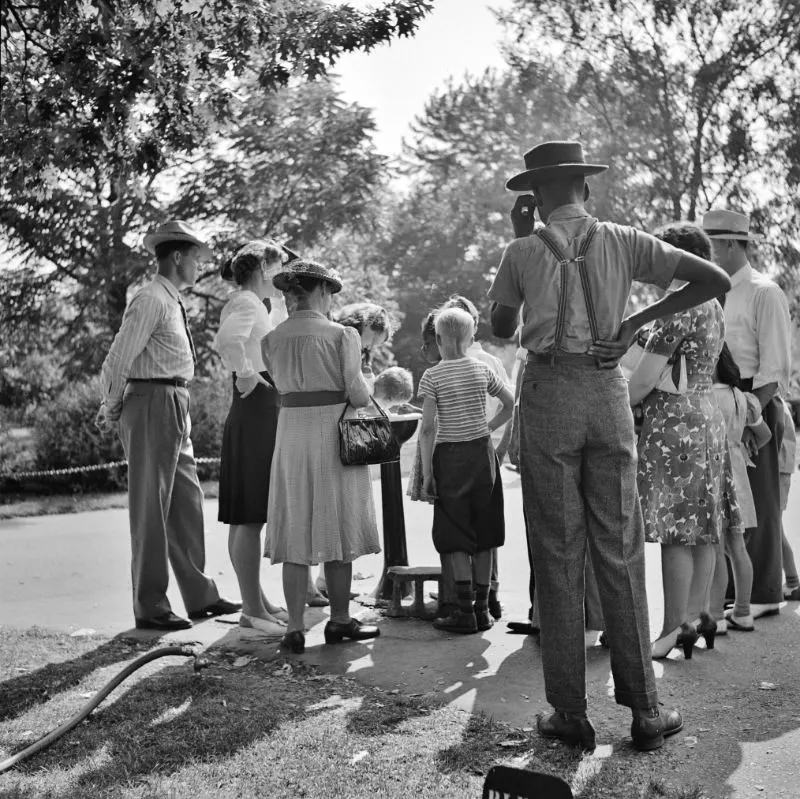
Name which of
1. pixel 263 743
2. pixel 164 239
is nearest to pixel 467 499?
pixel 263 743

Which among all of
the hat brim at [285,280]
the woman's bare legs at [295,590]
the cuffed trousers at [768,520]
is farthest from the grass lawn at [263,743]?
the cuffed trousers at [768,520]

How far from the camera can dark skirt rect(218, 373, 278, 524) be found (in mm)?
6215

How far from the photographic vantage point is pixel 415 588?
248 inches

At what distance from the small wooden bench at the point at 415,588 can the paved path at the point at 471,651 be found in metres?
0.12

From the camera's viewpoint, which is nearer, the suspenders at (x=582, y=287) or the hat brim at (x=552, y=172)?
the suspenders at (x=582, y=287)

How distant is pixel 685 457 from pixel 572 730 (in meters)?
1.63

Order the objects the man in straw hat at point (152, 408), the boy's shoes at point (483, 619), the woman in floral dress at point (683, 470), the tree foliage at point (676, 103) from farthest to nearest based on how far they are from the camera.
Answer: the tree foliage at point (676, 103)
the man in straw hat at point (152, 408)
the boy's shoes at point (483, 619)
the woman in floral dress at point (683, 470)

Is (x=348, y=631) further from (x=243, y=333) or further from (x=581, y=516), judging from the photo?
(x=581, y=516)

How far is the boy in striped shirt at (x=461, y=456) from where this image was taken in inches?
228

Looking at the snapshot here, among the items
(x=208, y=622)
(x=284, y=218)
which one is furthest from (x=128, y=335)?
(x=284, y=218)

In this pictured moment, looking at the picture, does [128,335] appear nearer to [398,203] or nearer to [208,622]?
[208,622]

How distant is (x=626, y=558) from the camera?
12.7 ft

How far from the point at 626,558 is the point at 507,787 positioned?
1.44 meters

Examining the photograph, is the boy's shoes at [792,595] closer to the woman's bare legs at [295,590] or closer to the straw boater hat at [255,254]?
the woman's bare legs at [295,590]
